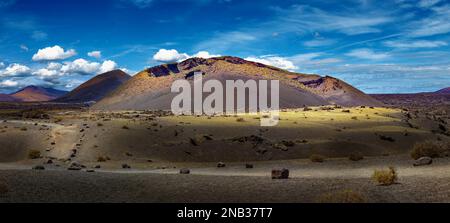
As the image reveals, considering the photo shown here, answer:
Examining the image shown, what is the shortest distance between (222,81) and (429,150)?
12485cm

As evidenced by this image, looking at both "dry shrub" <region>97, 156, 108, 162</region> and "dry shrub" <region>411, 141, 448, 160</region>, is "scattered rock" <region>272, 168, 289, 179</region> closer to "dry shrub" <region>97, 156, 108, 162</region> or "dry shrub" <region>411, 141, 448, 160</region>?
"dry shrub" <region>411, 141, 448, 160</region>

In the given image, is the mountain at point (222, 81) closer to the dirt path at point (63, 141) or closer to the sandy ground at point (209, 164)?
the sandy ground at point (209, 164)

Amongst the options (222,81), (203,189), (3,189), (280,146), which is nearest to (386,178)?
(203,189)

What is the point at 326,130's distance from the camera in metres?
59.6

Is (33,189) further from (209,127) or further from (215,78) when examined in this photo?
(215,78)

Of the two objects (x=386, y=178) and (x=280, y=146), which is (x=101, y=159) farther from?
(x=386, y=178)

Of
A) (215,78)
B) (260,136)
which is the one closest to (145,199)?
(260,136)

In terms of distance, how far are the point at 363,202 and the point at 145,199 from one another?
6696 millimetres

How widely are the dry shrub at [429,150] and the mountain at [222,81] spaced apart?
107 m

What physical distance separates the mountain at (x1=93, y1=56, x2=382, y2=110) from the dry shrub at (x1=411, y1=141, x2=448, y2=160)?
10695 cm

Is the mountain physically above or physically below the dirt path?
above

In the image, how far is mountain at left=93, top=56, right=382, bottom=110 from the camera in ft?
496

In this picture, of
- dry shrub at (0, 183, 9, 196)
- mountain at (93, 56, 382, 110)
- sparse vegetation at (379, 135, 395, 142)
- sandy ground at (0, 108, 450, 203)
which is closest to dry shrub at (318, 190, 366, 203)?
sandy ground at (0, 108, 450, 203)

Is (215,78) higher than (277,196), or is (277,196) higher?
(215,78)
